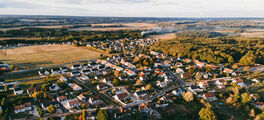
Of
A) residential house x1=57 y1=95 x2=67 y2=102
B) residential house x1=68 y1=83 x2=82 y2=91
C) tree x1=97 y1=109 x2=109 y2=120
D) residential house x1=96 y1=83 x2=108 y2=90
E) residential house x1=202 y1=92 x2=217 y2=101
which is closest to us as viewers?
tree x1=97 y1=109 x2=109 y2=120

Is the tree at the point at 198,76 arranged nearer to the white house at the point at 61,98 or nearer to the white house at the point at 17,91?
the white house at the point at 61,98

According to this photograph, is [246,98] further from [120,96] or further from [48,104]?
[48,104]

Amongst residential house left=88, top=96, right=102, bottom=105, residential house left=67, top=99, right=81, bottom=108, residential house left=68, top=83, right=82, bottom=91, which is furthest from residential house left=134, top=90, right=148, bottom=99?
residential house left=68, top=83, right=82, bottom=91

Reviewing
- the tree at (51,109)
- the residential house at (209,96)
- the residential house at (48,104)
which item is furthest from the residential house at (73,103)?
the residential house at (209,96)

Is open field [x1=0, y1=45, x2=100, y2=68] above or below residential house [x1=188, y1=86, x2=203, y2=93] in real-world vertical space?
above

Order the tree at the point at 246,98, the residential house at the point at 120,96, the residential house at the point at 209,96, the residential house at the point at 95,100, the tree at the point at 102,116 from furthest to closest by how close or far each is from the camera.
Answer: the residential house at the point at 209,96 → the residential house at the point at 120,96 → the residential house at the point at 95,100 → the tree at the point at 246,98 → the tree at the point at 102,116

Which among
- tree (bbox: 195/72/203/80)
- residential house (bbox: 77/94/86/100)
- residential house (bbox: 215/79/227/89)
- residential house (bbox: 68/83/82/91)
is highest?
tree (bbox: 195/72/203/80)

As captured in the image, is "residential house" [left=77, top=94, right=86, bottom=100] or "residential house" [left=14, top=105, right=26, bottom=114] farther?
"residential house" [left=77, top=94, right=86, bottom=100]

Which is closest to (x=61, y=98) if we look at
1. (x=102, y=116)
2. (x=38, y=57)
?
(x=102, y=116)

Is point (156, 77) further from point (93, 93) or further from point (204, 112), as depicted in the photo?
point (204, 112)

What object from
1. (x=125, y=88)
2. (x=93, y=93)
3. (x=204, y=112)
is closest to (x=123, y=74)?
(x=125, y=88)

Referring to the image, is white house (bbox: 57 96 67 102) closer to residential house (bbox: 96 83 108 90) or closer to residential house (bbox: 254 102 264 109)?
residential house (bbox: 96 83 108 90)

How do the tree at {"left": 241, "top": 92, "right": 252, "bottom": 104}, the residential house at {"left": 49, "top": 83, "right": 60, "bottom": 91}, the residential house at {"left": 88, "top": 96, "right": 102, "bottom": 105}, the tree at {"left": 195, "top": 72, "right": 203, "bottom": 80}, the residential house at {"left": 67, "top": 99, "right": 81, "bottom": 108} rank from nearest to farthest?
the residential house at {"left": 67, "top": 99, "right": 81, "bottom": 108} < the tree at {"left": 241, "top": 92, "right": 252, "bottom": 104} < the residential house at {"left": 88, "top": 96, "right": 102, "bottom": 105} < the residential house at {"left": 49, "top": 83, "right": 60, "bottom": 91} < the tree at {"left": 195, "top": 72, "right": 203, "bottom": 80}
